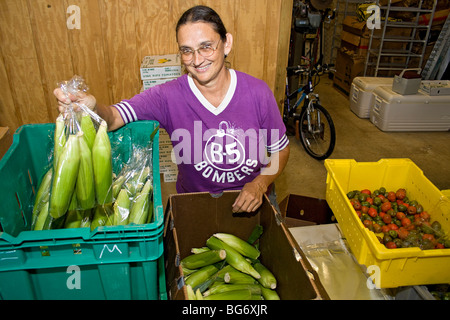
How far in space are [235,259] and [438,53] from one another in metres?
5.94

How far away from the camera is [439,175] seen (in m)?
4.15

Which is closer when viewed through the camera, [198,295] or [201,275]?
[198,295]

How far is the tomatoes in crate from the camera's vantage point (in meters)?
1.62

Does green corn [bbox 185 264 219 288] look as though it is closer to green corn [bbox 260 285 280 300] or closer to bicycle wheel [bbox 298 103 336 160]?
green corn [bbox 260 285 280 300]

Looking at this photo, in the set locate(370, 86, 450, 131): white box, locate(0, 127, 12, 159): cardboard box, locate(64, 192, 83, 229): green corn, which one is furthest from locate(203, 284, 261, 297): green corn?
locate(370, 86, 450, 131): white box

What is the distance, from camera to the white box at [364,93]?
555 cm

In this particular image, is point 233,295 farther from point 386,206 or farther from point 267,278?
point 386,206

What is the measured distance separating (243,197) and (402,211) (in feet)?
3.12

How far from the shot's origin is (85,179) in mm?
1121

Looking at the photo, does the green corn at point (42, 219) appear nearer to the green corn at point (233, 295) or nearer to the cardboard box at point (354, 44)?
the green corn at point (233, 295)

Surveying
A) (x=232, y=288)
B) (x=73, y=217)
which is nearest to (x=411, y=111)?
(x=232, y=288)

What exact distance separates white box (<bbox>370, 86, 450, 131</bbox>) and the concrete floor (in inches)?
4.2
